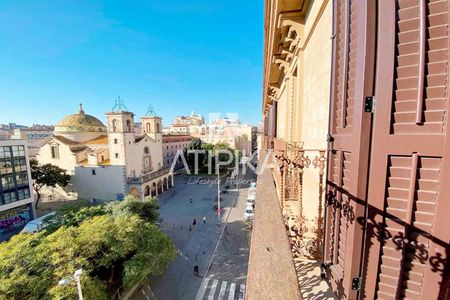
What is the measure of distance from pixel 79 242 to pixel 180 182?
2602 centimetres

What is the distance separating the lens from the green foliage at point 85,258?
7371 mm

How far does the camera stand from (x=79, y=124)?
31469 mm

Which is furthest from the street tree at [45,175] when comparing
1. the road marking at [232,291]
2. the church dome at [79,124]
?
the road marking at [232,291]

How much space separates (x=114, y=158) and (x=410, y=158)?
1052 inches

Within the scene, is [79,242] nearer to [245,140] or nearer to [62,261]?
[62,261]

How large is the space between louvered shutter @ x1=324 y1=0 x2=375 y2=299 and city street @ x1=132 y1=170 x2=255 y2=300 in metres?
11.1

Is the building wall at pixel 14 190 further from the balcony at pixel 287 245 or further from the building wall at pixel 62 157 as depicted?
the balcony at pixel 287 245

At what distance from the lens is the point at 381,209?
136 centimetres

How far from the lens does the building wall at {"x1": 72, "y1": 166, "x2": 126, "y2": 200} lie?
79.4ft

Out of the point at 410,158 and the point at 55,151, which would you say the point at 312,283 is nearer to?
the point at 410,158

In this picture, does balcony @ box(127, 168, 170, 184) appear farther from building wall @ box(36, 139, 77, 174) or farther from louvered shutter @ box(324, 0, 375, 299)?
louvered shutter @ box(324, 0, 375, 299)

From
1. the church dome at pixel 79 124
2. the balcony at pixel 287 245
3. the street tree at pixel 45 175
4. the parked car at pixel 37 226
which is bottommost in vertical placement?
the parked car at pixel 37 226

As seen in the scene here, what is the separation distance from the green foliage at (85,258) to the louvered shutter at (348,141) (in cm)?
929

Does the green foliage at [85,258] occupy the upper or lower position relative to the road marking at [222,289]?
upper
